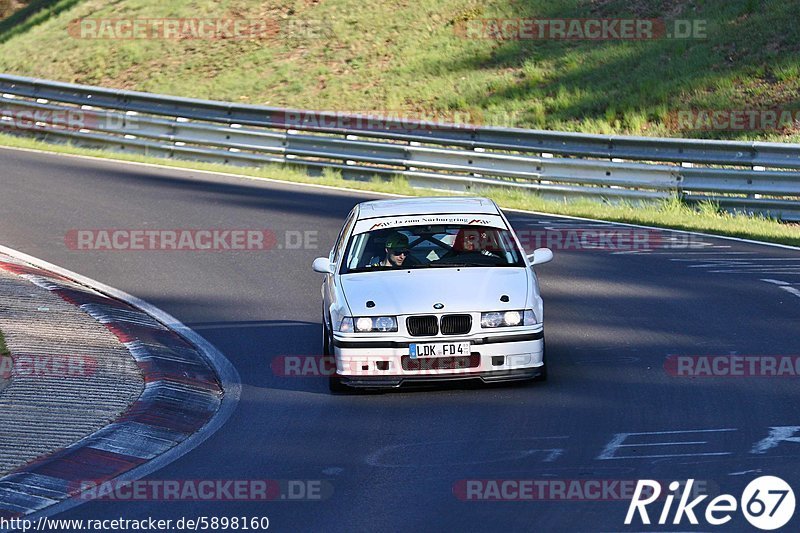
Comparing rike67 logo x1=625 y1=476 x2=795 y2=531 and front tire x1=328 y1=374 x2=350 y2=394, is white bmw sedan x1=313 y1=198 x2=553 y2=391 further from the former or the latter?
rike67 logo x1=625 y1=476 x2=795 y2=531

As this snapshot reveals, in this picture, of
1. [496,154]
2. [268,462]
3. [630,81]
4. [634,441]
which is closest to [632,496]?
[634,441]

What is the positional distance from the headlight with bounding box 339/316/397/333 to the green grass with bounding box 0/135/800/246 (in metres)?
8.61

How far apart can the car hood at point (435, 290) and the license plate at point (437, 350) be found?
27 cm

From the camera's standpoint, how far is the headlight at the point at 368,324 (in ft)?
32.7

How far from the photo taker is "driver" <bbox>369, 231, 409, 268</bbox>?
10.9 metres

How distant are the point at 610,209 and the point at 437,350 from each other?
427 inches

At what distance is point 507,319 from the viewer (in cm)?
994

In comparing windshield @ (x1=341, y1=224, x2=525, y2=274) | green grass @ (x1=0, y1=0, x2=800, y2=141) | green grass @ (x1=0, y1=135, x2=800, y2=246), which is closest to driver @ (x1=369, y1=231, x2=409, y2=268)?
windshield @ (x1=341, y1=224, x2=525, y2=274)

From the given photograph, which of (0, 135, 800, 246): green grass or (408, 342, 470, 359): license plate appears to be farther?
(0, 135, 800, 246): green grass

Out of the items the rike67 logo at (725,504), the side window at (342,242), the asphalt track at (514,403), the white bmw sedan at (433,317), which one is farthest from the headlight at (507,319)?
the rike67 logo at (725,504)

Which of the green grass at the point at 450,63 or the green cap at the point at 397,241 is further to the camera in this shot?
the green grass at the point at 450,63

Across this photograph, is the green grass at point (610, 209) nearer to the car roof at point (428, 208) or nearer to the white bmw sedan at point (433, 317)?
the car roof at point (428, 208)

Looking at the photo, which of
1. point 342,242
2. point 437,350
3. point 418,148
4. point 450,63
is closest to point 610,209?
point 418,148

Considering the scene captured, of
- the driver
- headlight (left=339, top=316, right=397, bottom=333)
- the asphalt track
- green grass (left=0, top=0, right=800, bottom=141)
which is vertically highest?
green grass (left=0, top=0, right=800, bottom=141)
